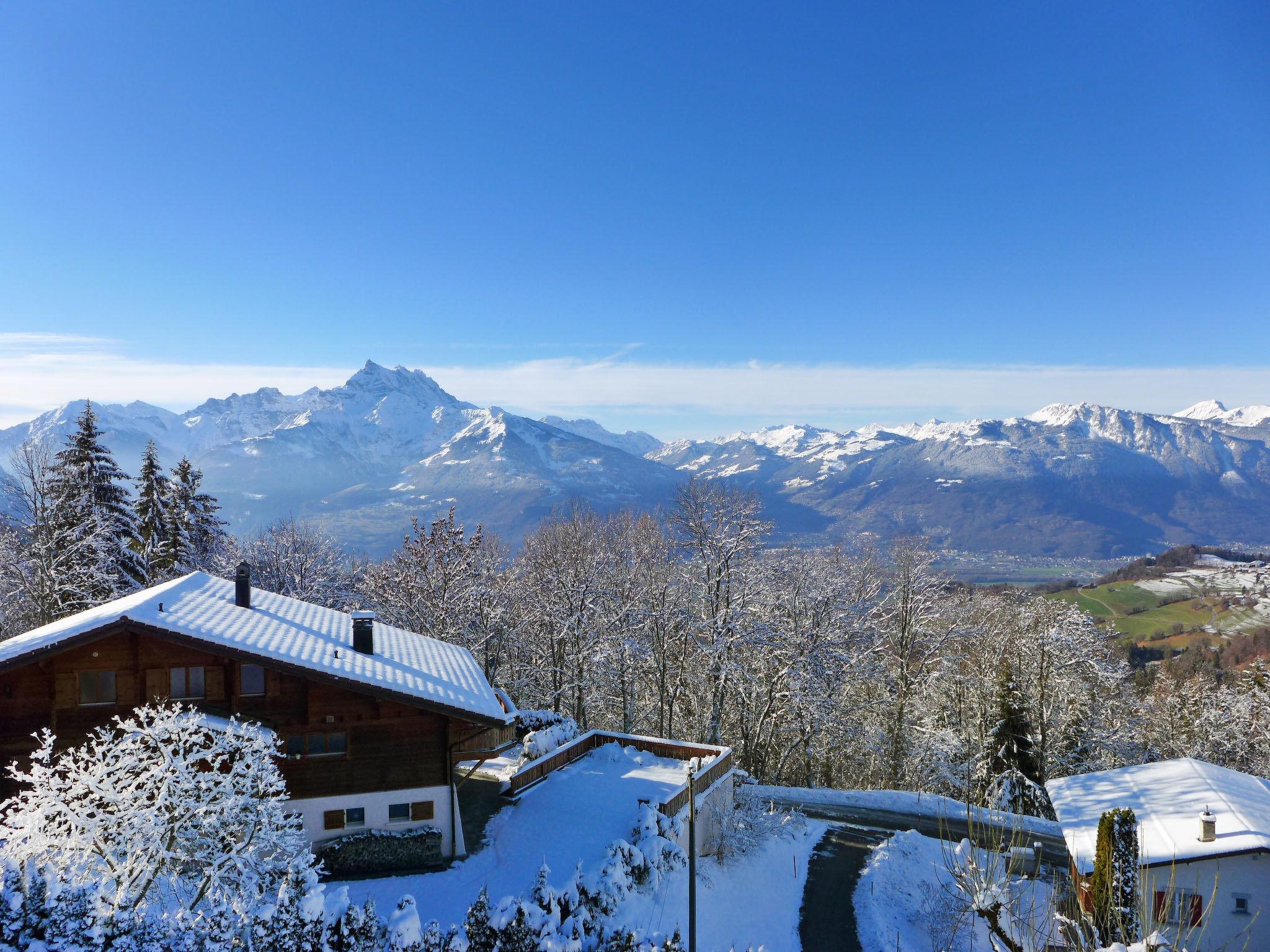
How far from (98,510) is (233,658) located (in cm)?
2563

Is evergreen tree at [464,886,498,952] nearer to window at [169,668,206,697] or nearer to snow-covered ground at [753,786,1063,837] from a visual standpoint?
window at [169,668,206,697]

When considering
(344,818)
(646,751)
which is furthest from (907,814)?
(344,818)

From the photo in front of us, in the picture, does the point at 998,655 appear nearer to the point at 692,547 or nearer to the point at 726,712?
the point at 726,712

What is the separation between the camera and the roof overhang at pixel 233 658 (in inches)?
623

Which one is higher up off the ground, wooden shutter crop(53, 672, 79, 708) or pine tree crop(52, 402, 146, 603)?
pine tree crop(52, 402, 146, 603)

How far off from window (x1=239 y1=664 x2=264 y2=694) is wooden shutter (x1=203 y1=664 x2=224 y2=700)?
431 mm

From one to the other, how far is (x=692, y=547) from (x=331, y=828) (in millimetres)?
20561

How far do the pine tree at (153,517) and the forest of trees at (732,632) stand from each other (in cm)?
11

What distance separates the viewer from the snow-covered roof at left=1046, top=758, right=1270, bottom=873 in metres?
20.1

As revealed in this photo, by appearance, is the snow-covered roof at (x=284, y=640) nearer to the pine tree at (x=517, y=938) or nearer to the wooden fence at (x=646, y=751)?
the wooden fence at (x=646, y=751)

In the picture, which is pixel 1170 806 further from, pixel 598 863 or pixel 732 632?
pixel 598 863

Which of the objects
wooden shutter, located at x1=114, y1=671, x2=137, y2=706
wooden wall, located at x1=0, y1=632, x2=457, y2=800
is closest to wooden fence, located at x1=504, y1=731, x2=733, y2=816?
wooden wall, located at x1=0, y1=632, x2=457, y2=800

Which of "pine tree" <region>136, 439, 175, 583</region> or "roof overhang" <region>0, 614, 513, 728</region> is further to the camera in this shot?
"pine tree" <region>136, 439, 175, 583</region>

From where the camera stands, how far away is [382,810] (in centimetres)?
1805
